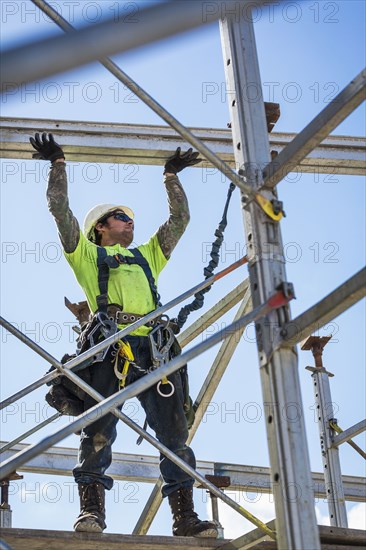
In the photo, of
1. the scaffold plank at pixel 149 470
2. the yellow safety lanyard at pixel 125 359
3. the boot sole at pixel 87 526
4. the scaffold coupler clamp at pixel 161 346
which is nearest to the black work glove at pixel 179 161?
the scaffold coupler clamp at pixel 161 346

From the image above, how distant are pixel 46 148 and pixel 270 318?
89.8 inches

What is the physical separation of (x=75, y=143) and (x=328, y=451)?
3.37m

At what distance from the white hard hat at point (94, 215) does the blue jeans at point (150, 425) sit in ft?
3.90

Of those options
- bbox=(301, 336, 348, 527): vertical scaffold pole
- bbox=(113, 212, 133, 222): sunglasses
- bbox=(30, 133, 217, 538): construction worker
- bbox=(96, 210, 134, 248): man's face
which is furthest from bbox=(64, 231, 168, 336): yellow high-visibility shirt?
bbox=(301, 336, 348, 527): vertical scaffold pole

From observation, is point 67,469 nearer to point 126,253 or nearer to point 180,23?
point 126,253

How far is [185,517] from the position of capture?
5984 mm

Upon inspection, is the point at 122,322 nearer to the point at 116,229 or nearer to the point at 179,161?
the point at 116,229

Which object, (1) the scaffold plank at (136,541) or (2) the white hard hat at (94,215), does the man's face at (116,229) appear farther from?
(1) the scaffold plank at (136,541)

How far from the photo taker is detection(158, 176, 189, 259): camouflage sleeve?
274 inches

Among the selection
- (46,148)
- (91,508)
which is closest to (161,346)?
(91,508)

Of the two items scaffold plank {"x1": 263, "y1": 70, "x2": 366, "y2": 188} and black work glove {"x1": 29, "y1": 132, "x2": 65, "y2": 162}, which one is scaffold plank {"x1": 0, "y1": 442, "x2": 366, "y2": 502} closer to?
black work glove {"x1": 29, "y1": 132, "x2": 65, "y2": 162}

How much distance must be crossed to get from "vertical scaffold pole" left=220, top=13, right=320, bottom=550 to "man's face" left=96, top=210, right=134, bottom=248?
191cm

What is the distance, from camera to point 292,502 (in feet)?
14.8

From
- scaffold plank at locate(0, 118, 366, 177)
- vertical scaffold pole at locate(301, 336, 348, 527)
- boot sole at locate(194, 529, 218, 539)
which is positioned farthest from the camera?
vertical scaffold pole at locate(301, 336, 348, 527)
